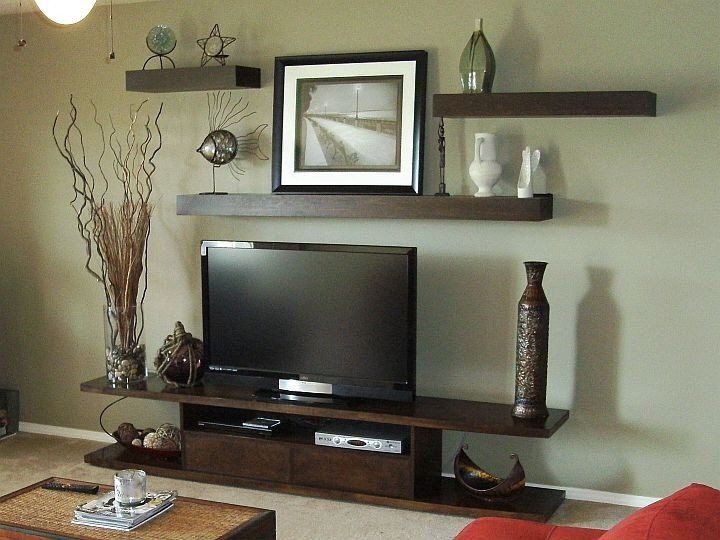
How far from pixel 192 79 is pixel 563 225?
6.40 ft

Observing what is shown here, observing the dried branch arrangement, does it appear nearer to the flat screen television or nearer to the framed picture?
the flat screen television

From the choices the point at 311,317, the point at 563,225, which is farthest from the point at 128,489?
the point at 563,225

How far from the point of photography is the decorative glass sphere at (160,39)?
4.97 m

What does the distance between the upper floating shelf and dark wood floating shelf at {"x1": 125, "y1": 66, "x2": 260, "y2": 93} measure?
1.03 meters

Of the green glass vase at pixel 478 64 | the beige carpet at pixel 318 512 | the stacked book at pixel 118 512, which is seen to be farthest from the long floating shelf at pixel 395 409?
the green glass vase at pixel 478 64

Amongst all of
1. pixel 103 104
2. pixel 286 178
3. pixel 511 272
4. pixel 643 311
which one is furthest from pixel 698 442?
pixel 103 104

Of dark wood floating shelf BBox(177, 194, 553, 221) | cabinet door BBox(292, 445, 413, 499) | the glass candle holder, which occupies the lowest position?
cabinet door BBox(292, 445, 413, 499)

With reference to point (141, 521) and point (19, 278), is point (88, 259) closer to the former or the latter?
point (19, 278)

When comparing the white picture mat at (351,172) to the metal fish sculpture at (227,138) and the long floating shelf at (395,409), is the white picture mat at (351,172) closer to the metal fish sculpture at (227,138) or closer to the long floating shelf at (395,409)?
the metal fish sculpture at (227,138)

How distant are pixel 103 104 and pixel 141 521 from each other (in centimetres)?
284

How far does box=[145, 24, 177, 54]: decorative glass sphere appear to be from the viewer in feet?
16.3

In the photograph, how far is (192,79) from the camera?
4895 millimetres

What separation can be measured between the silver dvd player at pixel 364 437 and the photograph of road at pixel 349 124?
4.00ft

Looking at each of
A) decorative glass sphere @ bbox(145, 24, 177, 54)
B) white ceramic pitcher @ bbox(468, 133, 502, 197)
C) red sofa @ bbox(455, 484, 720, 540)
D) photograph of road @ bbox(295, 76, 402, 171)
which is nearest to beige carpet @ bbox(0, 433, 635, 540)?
white ceramic pitcher @ bbox(468, 133, 502, 197)
